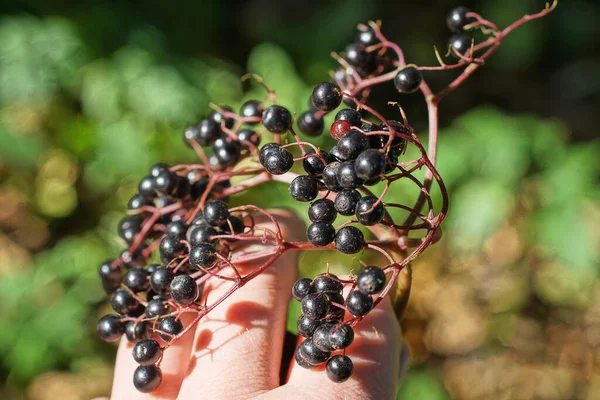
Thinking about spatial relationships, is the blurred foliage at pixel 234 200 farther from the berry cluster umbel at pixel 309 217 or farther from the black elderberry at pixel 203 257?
the black elderberry at pixel 203 257

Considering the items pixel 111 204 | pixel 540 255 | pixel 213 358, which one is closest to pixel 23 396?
pixel 111 204

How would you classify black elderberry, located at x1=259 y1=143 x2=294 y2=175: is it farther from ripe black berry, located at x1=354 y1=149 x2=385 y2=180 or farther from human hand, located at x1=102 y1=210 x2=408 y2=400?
human hand, located at x1=102 y1=210 x2=408 y2=400

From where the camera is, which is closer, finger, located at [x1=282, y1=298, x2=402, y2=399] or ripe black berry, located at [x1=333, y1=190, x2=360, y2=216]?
ripe black berry, located at [x1=333, y1=190, x2=360, y2=216]

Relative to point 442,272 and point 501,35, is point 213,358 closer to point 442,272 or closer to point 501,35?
point 501,35

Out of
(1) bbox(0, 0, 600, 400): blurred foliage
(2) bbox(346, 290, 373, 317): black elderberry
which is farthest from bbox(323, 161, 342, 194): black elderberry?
(1) bbox(0, 0, 600, 400): blurred foliage

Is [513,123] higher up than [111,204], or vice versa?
[513,123]

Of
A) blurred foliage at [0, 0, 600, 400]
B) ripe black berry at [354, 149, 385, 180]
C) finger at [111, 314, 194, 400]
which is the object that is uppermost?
ripe black berry at [354, 149, 385, 180]

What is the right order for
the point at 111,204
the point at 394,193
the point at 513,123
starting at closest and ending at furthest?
the point at 394,193 → the point at 513,123 → the point at 111,204
